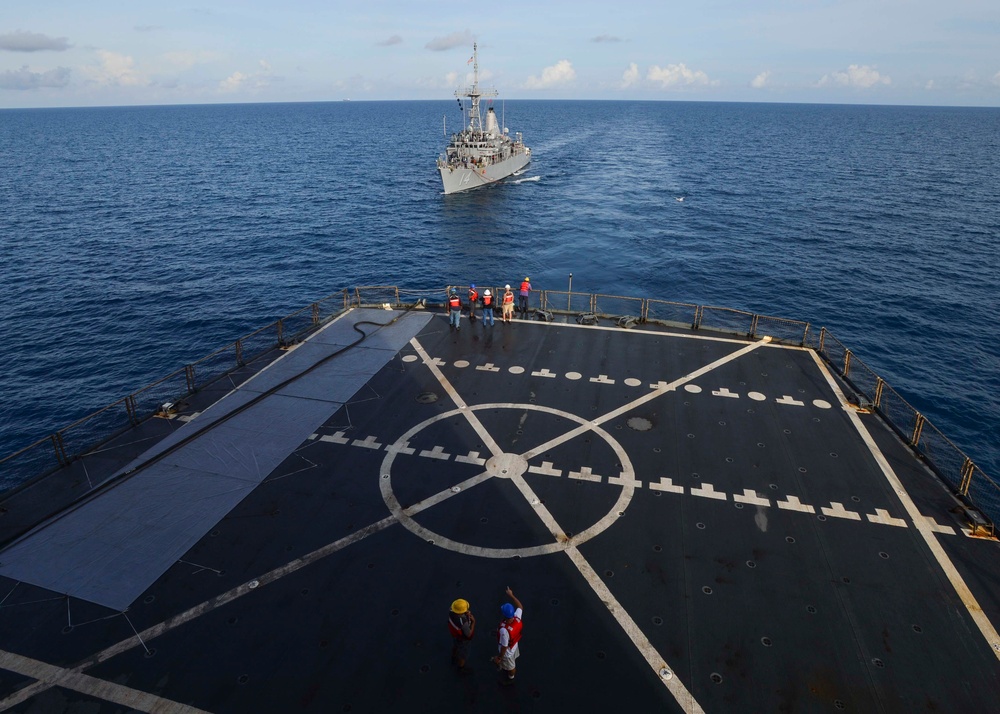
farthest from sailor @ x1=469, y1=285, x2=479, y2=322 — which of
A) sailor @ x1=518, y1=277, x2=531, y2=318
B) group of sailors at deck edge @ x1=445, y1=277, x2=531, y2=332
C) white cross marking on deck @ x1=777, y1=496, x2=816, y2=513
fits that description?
white cross marking on deck @ x1=777, y1=496, x2=816, y2=513

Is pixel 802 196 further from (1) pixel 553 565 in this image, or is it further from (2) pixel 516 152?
(1) pixel 553 565

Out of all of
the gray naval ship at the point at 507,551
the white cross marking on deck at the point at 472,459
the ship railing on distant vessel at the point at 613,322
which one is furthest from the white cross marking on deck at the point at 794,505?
the white cross marking on deck at the point at 472,459

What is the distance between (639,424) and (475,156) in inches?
4291

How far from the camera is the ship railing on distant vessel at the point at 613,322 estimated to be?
69.4 feet

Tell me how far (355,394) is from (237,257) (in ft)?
196

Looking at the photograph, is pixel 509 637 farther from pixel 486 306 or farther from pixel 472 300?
pixel 472 300

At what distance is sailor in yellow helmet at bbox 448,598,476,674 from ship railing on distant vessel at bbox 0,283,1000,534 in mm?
13581

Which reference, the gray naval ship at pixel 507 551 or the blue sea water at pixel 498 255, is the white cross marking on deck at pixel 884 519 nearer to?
the gray naval ship at pixel 507 551

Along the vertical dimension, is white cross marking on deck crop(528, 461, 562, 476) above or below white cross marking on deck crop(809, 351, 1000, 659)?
above

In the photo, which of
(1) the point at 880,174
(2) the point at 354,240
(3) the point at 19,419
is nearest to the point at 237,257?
(2) the point at 354,240

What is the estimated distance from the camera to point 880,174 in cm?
13162

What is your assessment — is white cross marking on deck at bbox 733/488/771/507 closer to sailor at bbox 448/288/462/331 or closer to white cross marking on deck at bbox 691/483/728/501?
white cross marking on deck at bbox 691/483/728/501

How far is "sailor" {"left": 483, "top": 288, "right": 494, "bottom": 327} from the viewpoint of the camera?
31.9 meters

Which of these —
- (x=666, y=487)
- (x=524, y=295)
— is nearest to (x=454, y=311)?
(x=524, y=295)
